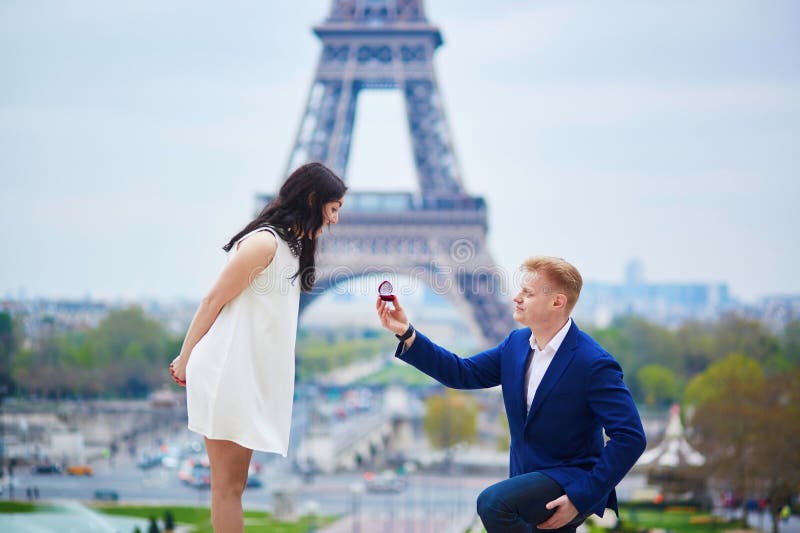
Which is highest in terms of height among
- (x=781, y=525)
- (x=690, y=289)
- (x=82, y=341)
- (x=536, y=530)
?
(x=690, y=289)

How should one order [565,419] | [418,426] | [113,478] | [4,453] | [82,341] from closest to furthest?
[565,419] < [4,453] < [113,478] < [82,341] < [418,426]

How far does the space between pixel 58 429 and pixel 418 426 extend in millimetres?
18677

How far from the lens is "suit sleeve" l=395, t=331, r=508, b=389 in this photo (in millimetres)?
3203

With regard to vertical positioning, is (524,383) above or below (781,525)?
above

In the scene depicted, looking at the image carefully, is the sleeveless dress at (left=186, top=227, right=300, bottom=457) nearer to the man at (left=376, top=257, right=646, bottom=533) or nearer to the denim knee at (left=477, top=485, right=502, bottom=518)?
the man at (left=376, top=257, right=646, bottom=533)

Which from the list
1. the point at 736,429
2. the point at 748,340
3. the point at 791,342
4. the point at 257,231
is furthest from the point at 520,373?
the point at 748,340

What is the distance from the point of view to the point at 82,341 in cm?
1948

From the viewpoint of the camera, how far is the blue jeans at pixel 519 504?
288cm

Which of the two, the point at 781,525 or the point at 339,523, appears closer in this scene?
the point at 781,525

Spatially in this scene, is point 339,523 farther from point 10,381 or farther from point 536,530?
point 536,530

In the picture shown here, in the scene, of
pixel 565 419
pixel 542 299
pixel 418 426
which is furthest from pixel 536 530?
pixel 418 426

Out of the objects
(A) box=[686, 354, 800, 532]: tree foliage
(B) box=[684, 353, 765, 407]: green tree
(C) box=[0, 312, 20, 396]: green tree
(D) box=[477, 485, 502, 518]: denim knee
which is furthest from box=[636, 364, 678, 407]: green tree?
(D) box=[477, 485, 502, 518]: denim knee

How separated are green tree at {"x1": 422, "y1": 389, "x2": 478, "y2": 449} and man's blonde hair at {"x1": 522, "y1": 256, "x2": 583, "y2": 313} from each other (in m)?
22.5

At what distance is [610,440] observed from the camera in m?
2.82
